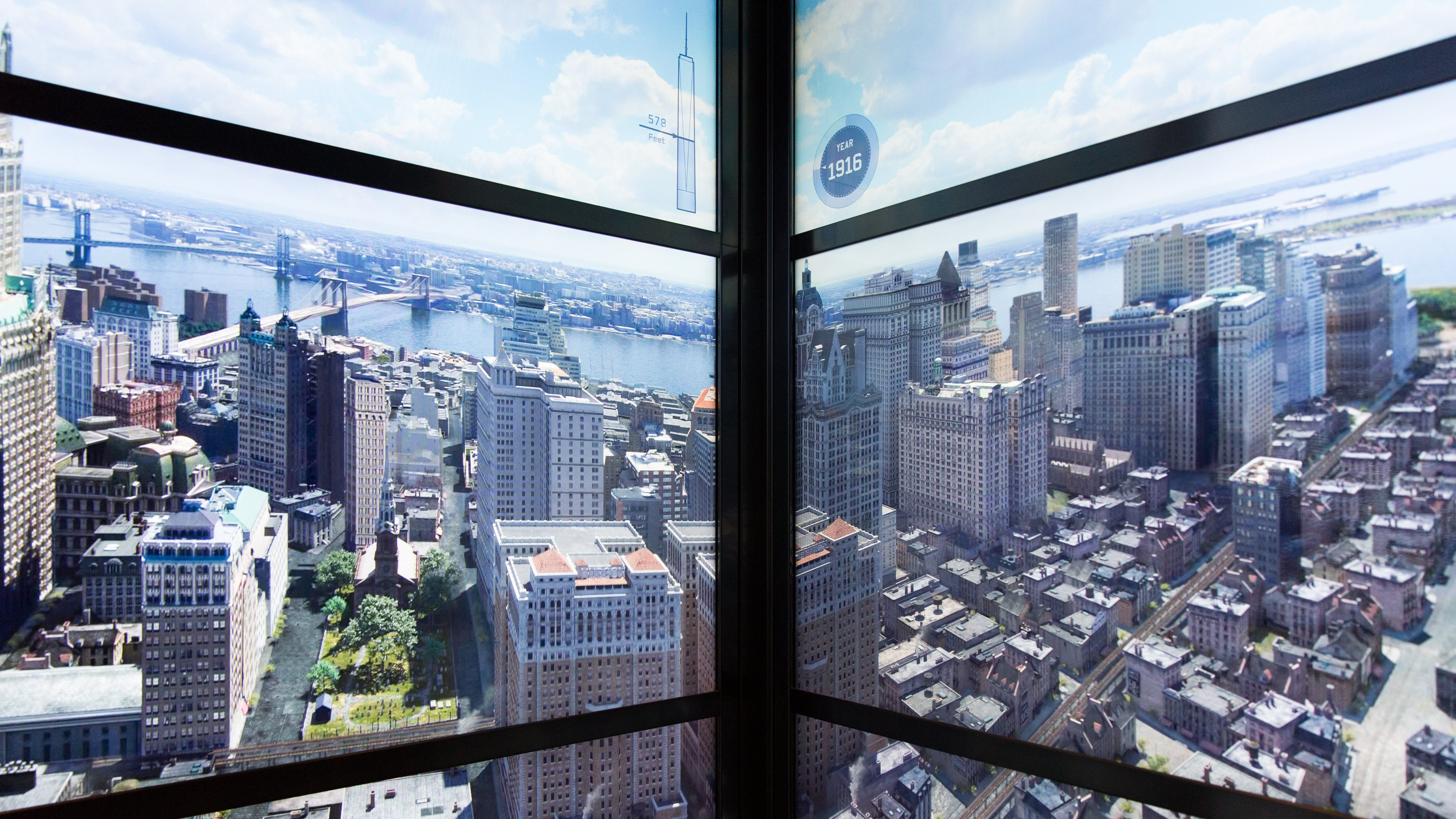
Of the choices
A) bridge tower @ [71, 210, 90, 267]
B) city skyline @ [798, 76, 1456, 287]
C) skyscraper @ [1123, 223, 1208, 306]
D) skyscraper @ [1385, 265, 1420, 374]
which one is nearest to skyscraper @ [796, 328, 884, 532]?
city skyline @ [798, 76, 1456, 287]

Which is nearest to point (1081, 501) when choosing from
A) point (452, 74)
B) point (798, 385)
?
point (798, 385)

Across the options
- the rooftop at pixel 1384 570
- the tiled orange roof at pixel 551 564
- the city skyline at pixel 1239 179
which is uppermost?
the city skyline at pixel 1239 179

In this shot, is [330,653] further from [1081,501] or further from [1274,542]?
[1274,542]

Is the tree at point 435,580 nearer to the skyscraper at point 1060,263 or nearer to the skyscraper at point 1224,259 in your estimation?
the skyscraper at point 1060,263

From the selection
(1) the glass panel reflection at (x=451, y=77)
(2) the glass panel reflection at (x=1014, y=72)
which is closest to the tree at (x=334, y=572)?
(1) the glass panel reflection at (x=451, y=77)

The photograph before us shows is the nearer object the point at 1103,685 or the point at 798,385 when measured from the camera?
the point at 1103,685

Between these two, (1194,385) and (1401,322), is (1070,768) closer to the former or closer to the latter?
(1194,385)
